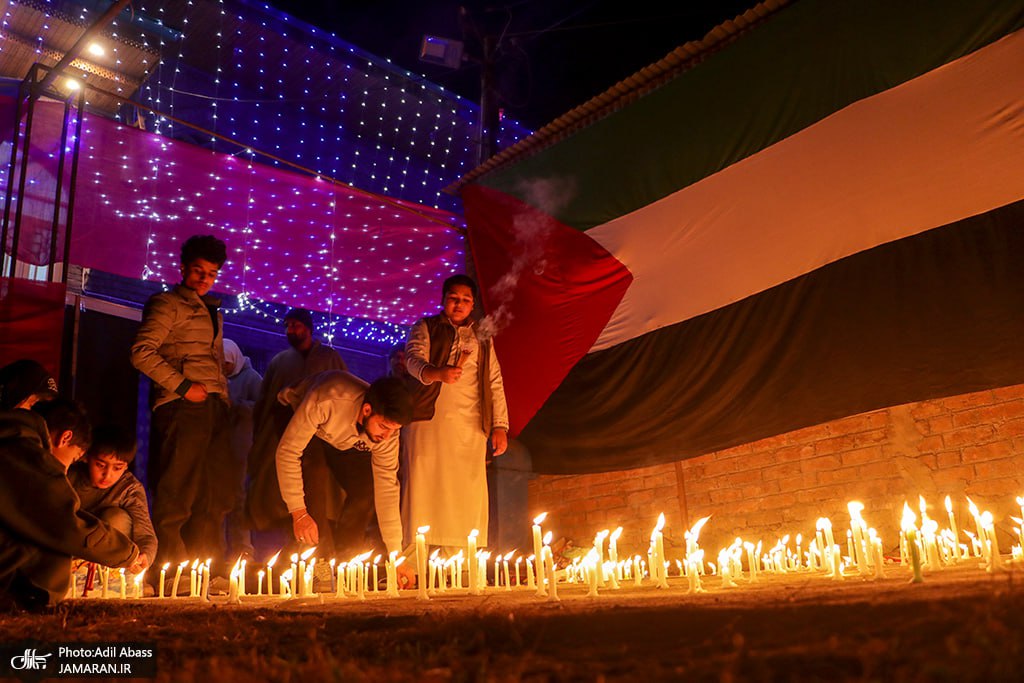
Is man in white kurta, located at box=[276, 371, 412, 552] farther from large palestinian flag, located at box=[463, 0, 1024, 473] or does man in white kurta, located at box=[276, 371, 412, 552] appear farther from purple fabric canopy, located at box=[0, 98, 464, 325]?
purple fabric canopy, located at box=[0, 98, 464, 325]

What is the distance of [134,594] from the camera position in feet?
13.8

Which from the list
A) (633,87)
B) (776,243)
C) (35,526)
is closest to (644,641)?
(35,526)

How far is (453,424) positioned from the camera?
207 inches

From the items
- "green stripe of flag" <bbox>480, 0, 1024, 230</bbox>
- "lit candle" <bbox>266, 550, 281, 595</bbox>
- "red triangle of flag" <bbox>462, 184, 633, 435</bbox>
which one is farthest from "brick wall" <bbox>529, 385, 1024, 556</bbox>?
"lit candle" <bbox>266, 550, 281, 595</bbox>

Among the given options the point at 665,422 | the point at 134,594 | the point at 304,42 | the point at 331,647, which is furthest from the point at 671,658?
the point at 304,42

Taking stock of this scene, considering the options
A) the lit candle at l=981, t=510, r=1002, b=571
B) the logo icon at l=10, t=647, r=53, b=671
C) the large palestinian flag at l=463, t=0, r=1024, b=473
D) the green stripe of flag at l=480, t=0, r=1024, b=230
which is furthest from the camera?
the green stripe of flag at l=480, t=0, r=1024, b=230

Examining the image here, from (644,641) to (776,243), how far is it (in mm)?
4119

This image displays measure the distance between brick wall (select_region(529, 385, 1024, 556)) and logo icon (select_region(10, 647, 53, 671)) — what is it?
4841 mm

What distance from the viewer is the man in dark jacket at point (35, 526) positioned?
267cm

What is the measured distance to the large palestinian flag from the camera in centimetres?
429

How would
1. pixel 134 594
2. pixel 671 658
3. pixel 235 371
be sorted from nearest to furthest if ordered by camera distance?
pixel 671 658
pixel 134 594
pixel 235 371

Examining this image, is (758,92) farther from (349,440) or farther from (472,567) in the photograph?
(472,567)

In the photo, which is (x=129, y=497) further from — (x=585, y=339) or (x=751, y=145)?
(x=751, y=145)

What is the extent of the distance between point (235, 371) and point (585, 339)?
291 cm
